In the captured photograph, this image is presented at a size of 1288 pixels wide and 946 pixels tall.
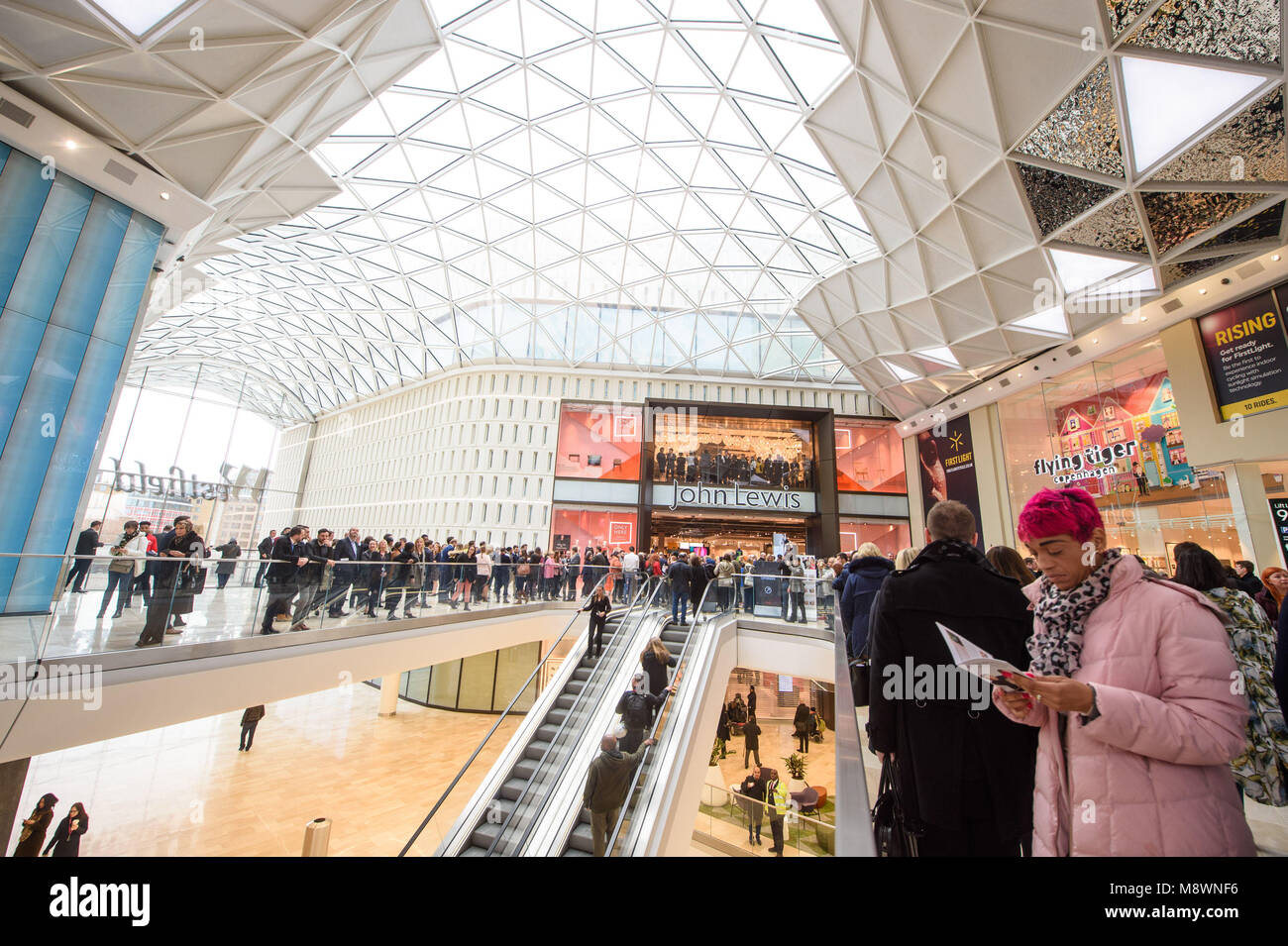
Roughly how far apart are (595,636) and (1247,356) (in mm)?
18390

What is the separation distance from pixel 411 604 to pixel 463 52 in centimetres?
1693

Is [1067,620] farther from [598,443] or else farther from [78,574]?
[598,443]

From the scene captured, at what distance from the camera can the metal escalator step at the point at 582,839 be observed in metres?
7.57

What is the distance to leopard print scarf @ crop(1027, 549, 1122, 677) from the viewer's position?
240 centimetres

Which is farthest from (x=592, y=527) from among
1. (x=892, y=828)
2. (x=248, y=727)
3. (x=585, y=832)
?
(x=892, y=828)

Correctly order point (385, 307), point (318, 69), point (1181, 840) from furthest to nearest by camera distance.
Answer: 1. point (385, 307)
2. point (318, 69)
3. point (1181, 840)

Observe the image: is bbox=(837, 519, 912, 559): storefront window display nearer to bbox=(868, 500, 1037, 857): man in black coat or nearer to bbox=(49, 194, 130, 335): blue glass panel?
bbox=(868, 500, 1037, 857): man in black coat

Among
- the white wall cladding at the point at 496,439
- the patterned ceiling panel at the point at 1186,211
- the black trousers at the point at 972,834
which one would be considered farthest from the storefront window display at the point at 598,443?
the black trousers at the point at 972,834

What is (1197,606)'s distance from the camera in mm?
2160

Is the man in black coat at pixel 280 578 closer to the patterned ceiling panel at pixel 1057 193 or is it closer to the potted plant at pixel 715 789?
the potted plant at pixel 715 789

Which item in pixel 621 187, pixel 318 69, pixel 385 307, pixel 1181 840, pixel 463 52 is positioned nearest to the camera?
pixel 1181 840

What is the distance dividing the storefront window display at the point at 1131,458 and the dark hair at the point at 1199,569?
555 inches
